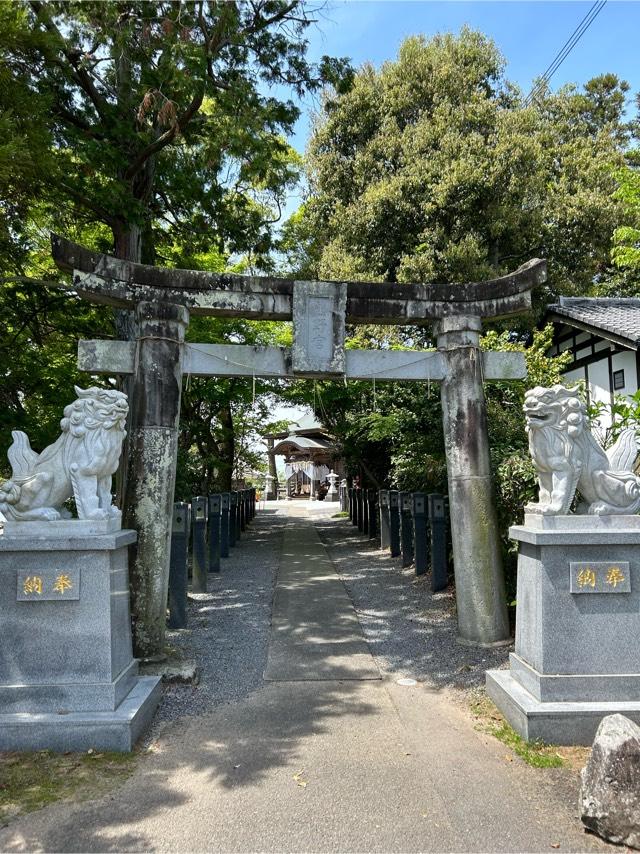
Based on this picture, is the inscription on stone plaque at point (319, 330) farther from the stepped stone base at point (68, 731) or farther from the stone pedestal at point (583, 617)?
the stepped stone base at point (68, 731)

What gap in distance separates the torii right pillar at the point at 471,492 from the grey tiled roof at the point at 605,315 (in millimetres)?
8685

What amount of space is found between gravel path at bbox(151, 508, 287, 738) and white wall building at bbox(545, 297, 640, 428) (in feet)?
29.2

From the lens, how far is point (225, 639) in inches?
274

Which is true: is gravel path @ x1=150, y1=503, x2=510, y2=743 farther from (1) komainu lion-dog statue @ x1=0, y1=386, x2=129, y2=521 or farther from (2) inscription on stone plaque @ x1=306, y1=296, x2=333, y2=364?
(2) inscription on stone plaque @ x1=306, y1=296, x2=333, y2=364

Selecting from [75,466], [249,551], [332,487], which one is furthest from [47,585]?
[332,487]

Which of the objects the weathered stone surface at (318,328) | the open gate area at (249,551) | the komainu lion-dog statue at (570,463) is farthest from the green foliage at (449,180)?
the komainu lion-dog statue at (570,463)

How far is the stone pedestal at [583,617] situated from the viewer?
172 inches

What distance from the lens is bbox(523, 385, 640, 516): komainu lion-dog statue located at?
459 cm

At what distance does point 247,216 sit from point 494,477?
7733mm

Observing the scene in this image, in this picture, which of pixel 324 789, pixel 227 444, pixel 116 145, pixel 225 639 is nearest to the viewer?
pixel 324 789

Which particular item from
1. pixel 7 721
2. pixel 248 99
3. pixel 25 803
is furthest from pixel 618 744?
pixel 248 99

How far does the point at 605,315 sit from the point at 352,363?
1181cm

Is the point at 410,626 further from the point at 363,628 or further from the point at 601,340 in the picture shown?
the point at 601,340

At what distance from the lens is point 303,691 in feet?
17.5
